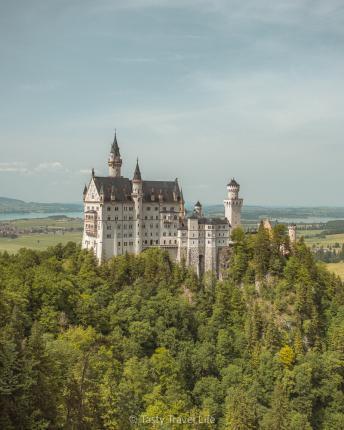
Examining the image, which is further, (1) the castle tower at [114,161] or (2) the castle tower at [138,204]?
(1) the castle tower at [114,161]

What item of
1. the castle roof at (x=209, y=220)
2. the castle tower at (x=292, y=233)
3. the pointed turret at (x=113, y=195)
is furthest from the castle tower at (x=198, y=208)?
the castle tower at (x=292, y=233)

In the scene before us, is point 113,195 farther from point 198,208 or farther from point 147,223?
point 198,208

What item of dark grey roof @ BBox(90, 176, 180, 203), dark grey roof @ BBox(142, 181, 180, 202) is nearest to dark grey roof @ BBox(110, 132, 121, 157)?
dark grey roof @ BBox(90, 176, 180, 203)

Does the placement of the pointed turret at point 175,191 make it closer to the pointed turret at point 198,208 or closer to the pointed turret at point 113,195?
the pointed turret at point 198,208

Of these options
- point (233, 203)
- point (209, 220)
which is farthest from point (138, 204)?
point (233, 203)

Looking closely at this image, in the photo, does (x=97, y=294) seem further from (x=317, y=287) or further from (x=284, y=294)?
(x=317, y=287)

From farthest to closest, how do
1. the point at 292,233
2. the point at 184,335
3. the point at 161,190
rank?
1. the point at 161,190
2. the point at 292,233
3. the point at 184,335

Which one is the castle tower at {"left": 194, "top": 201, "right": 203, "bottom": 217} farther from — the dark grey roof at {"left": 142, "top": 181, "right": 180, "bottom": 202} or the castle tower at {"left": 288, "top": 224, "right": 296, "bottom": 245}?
the castle tower at {"left": 288, "top": 224, "right": 296, "bottom": 245}
